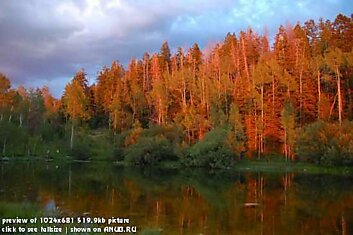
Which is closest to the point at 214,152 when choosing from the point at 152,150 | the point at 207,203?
the point at 152,150

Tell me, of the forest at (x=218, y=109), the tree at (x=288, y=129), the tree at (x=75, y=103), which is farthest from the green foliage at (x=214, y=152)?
the tree at (x=75, y=103)

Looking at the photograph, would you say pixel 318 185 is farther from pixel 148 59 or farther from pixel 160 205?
pixel 148 59

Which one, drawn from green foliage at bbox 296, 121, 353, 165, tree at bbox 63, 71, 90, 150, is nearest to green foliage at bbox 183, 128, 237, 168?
green foliage at bbox 296, 121, 353, 165

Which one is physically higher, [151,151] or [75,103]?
[75,103]

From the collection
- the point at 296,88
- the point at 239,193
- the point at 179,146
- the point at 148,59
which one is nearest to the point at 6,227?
the point at 239,193

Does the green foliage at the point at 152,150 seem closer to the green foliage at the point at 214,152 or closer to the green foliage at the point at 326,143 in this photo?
the green foliage at the point at 214,152

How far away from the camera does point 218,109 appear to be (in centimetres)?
8056

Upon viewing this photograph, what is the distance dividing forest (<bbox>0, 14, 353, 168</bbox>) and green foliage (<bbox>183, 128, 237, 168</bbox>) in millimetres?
164

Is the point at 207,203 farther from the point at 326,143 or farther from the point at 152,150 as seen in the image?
the point at 152,150

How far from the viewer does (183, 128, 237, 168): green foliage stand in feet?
215

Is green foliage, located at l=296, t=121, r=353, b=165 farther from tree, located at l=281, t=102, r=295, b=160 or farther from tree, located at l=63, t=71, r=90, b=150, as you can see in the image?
tree, located at l=63, t=71, r=90, b=150

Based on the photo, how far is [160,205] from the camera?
2847 cm

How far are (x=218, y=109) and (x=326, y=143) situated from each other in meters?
26.4

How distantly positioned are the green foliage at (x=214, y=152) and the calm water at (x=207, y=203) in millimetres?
19715
